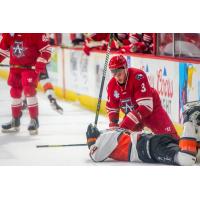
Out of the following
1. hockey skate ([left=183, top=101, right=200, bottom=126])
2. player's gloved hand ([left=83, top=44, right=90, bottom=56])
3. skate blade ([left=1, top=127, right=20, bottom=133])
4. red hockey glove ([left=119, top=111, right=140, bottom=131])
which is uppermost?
player's gloved hand ([left=83, top=44, right=90, bottom=56])

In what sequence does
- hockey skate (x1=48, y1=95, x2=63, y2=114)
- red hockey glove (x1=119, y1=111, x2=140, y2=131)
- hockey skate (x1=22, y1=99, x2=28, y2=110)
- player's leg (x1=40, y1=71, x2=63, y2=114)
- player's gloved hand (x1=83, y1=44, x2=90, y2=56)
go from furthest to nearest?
player's gloved hand (x1=83, y1=44, x2=90, y2=56)
hockey skate (x1=48, y1=95, x2=63, y2=114)
player's leg (x1=40, y1=71, x2=63, y2=114)
hockey skate (x1=22, y1=99, x2=28, y2=110)
red hockey glove (x1=119, y1=111, x2=140, y2=131)

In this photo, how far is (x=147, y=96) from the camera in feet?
20.1

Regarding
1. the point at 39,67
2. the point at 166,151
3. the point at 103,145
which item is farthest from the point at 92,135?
the point at 39,67

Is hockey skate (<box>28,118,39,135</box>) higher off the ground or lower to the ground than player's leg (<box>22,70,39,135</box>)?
lower

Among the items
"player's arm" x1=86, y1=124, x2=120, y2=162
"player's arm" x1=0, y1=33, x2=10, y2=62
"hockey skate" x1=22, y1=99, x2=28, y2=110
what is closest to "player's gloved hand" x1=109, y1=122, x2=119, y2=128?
"player's arm" x1=86, y1=124, x2=120, y2=162

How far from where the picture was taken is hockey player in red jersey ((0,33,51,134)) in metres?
6.31

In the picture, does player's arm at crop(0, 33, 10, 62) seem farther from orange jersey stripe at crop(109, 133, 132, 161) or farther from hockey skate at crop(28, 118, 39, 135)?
orange jersey stripe at crop(109, 133, 132, 161)

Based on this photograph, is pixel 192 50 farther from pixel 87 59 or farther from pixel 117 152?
pixel 87 59

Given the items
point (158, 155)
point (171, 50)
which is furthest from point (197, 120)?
point (171, 50)

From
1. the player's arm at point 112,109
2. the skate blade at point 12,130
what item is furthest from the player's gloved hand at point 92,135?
the skate blade at point 12,130

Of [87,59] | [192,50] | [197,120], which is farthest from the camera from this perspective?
[87,59]

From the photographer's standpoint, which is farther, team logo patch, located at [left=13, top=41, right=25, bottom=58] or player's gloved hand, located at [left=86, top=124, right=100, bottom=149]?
team logo patch, located at [left=13, top=41, right=25, bottom=58]

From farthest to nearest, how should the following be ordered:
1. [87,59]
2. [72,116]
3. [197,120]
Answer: [87,59], [72,116], [197,120]

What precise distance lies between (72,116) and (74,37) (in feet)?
4.17
